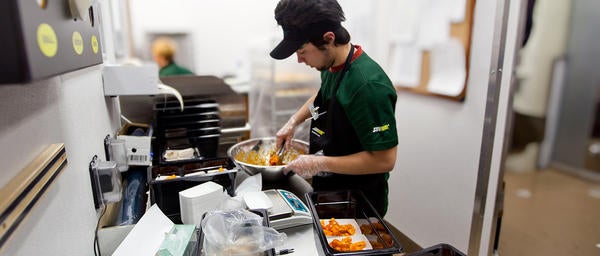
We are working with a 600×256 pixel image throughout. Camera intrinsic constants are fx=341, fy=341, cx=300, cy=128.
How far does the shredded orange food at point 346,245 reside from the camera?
2.88 ft

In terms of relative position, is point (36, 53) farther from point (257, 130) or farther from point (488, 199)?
point (257, 130)

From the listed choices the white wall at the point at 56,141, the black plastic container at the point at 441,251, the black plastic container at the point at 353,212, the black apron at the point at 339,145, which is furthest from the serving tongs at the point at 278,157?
the black plastic container at the point at 441,251

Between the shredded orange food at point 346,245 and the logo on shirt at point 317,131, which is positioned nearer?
the shredded orange food at point 346,245

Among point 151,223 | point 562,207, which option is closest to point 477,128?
point 562,207

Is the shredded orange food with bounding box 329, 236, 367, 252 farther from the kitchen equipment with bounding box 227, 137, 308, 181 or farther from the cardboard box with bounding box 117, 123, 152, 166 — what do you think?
the cardboard box with bounding box 117, 123, 152, 166

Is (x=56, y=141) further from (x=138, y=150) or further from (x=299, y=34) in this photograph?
(x=299, y=34)

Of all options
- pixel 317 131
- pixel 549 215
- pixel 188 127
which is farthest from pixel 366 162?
pixel 549 215

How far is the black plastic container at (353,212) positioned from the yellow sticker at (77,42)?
687mm

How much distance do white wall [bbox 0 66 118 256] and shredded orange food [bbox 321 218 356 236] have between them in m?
0.63

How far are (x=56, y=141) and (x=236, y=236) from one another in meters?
0.46

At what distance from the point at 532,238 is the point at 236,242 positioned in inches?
63.3

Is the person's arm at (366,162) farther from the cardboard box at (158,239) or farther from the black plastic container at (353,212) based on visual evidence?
the cardboard box at (158,239)

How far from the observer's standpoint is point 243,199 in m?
1.03

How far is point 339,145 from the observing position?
1.28 metres
